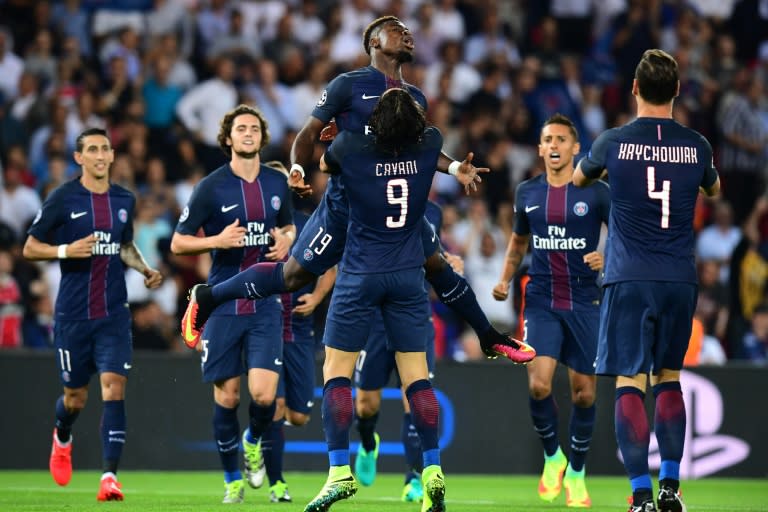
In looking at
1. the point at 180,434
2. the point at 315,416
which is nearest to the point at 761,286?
the point at 315,416

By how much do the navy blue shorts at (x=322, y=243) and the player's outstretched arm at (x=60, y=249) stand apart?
107 inches

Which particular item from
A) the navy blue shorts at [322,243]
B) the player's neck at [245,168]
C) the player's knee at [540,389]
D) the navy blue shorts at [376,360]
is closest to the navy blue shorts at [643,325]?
the navy blue shorts at [322,243]

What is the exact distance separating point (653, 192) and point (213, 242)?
3605 mm

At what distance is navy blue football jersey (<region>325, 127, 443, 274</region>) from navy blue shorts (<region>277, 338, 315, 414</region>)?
334 cm

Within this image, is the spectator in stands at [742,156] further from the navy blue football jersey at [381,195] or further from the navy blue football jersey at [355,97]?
the navy blue football jersey at [381,195]

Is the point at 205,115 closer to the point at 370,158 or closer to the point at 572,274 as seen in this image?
the point at 572,274

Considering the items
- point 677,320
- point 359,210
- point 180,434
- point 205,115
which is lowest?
point 180,434

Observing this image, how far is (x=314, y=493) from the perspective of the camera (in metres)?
12.0

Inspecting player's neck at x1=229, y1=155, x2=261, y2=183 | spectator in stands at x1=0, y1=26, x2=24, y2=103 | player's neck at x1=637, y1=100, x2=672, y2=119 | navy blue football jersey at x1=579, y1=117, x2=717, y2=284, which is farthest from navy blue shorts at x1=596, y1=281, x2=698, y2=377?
spectator in stands at x1=0, y1=26, x2=24, y2=103

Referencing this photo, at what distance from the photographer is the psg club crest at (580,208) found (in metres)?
11.0

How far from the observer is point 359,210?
8.26m

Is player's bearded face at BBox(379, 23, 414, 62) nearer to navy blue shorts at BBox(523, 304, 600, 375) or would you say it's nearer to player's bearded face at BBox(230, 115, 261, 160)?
player's bearded face at BBox(230, 115, 261, 160)

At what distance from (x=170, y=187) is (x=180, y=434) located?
3.88m

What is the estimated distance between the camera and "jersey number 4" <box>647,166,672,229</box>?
8.07 m
